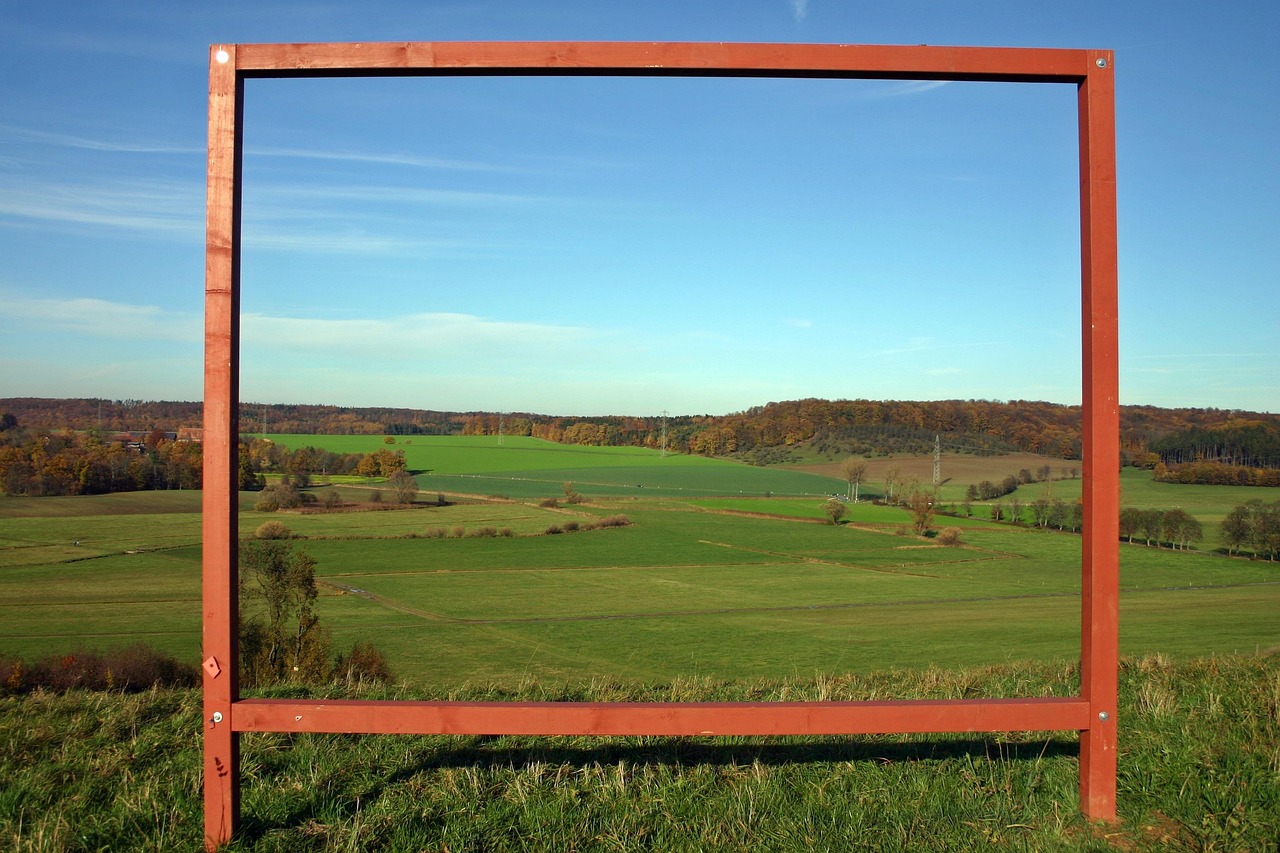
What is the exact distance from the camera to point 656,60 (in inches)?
116

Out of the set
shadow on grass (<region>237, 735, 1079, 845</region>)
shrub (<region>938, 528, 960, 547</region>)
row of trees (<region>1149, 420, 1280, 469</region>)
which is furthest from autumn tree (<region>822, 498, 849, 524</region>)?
shadow on grass (<region>237, 735, 1079, 845</region>)

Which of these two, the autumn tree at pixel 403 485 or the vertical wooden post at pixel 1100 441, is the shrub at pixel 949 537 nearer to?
the autumn tree at pixel 403 485

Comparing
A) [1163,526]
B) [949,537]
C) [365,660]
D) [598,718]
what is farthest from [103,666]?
[949,537]

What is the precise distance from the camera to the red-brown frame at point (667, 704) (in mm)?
2838

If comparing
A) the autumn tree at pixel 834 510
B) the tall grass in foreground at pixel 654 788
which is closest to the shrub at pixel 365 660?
the tall grass in foreground at pixel 654 788

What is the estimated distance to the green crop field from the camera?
1403 inches

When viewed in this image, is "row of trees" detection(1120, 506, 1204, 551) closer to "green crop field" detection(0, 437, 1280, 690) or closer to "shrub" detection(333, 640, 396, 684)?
"green crop field" detection(0, 437, 1280, 690)

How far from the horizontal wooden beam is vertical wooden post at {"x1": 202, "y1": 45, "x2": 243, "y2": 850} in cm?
11

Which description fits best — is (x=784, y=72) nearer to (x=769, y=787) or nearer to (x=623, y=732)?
(x=623, y=732)

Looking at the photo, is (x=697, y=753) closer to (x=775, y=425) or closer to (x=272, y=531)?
(x=272, y=531)

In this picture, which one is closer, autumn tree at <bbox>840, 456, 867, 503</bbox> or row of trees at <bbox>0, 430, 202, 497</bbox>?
row of trees at <bbox>0, 430, 202, 497</bbox>

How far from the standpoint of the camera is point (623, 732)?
112 inches

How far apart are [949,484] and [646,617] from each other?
30.0 meters

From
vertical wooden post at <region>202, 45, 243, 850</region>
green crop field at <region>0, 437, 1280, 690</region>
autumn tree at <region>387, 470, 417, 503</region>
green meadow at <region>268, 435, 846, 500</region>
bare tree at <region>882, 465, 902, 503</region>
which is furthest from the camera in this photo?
bare tree at <region>882, 465, 902, 503</region>
